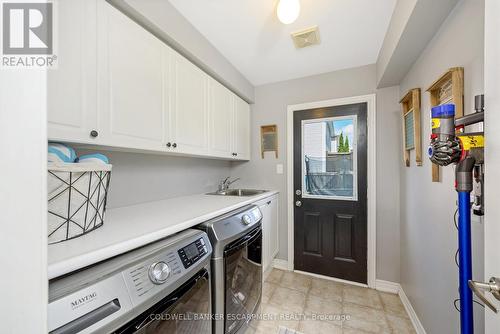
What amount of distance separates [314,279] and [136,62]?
8.46 ft

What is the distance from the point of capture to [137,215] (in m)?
1.17

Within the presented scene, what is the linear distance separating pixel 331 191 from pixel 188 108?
1745mm

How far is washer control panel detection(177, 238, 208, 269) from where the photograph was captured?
85 centimetres

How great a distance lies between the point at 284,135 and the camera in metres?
2.49

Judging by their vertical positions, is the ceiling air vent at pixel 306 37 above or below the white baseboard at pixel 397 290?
above

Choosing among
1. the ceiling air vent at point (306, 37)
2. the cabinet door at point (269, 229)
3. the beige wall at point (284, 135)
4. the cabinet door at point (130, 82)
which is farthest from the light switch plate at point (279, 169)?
the cabinet door at point (130, 82)

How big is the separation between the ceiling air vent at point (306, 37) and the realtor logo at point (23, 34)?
163 cm

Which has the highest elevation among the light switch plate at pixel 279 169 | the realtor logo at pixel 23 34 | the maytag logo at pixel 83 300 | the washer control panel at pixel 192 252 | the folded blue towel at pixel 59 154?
the realtor logo at pixel 23 34

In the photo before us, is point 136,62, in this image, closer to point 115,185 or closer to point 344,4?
point 115,185

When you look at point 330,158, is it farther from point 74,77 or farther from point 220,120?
point 74,77

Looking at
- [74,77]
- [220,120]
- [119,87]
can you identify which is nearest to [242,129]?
[220,120]

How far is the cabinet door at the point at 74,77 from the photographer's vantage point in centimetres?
85

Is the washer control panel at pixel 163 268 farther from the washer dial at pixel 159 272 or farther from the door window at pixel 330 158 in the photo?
the door window at pixel 330 158

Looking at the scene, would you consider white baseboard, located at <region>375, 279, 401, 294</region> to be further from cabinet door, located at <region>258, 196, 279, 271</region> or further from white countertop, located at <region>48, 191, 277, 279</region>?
white countertop, located at <region>48, 191, 277, 279</region>
